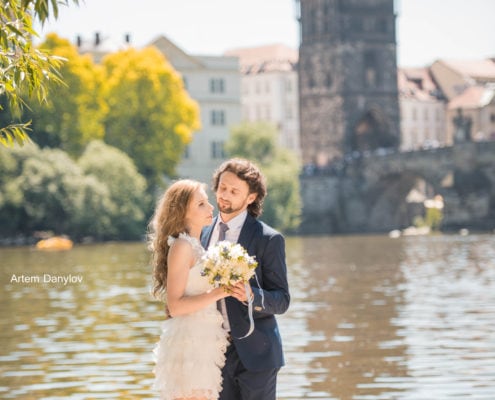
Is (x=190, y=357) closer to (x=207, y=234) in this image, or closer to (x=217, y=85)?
(x=207, y=234)

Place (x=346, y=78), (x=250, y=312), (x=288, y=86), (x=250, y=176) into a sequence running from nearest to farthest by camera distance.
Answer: (x=250, y=312)
(x=250, y=176)
(x=346, y=78)
(x=288, y=86)

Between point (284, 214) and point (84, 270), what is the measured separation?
37.8m

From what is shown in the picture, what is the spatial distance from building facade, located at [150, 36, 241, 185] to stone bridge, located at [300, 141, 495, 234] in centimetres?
662

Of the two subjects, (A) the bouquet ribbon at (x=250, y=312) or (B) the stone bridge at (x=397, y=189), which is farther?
(B) the stone bridge at (x=397, y=189)

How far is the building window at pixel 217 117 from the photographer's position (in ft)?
303

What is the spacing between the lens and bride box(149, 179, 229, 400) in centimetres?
834

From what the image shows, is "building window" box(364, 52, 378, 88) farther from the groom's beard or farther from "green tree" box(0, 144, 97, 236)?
the groom's beard

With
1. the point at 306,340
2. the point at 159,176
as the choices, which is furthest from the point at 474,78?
the point at 306,340

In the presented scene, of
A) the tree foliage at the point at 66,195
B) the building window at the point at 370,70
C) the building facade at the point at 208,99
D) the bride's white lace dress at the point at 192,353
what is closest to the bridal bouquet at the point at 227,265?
the bride's white lace dress at the point at 192,353

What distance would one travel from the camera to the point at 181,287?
8328 mm

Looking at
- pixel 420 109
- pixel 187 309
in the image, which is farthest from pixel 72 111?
pixel 420 109

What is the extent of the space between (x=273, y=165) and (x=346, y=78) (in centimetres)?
2060

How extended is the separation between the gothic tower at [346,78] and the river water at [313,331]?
55796 mm

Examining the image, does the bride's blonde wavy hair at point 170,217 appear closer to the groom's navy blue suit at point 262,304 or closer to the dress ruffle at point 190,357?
the dress ruffle at point 190,357
